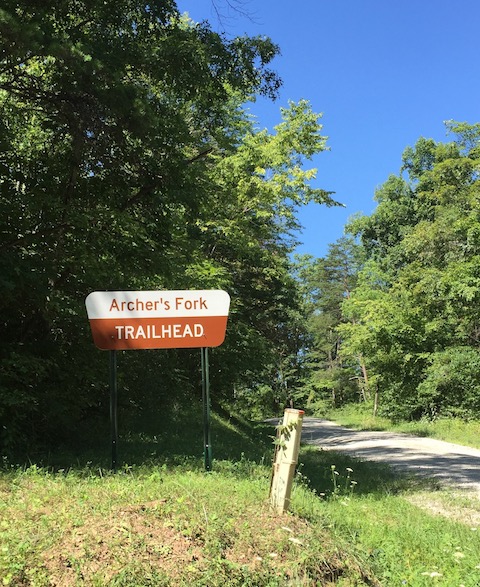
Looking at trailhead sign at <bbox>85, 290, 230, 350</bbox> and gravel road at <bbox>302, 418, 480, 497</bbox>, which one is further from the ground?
trailhead sign at <bbox>85, 290, 230, 350</bbox>

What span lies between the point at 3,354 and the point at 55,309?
103 cm

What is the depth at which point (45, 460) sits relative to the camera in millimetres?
6984

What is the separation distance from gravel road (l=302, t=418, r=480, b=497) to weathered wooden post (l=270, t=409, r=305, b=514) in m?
5.13

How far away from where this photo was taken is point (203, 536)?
3502 mm

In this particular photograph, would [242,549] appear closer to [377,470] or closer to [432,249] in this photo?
[377,470]

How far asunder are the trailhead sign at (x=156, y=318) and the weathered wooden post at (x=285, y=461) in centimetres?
235

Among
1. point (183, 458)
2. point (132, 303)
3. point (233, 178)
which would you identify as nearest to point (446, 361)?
point (233, 178)

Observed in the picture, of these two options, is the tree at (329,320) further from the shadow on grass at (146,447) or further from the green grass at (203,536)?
the green grass at (203,536)

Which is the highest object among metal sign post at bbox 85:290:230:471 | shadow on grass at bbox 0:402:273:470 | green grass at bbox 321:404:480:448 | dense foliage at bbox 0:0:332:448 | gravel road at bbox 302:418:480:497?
dense foliage at bbox 0:0:332:448

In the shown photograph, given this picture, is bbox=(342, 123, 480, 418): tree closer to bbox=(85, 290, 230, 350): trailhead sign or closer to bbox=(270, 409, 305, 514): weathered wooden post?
bbox=(85, 290, 230, 350): trailhead sign

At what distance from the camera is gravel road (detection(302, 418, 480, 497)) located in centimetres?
917

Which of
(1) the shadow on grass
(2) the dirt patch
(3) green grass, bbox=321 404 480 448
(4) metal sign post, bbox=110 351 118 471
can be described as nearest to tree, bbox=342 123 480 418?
(3) green grass, bbox=321 404 480 448

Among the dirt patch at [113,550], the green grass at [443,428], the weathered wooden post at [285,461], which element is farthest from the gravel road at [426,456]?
the dirt patch at [113,550]

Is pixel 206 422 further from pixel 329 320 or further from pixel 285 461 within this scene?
pixel 329 320
